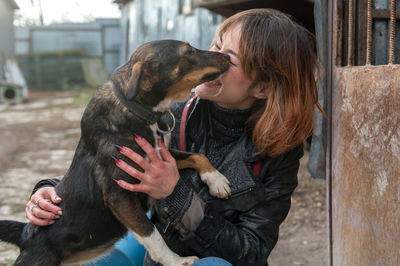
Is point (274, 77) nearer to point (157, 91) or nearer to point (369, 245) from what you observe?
point (157, 91)

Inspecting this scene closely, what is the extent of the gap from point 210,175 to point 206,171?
3cm

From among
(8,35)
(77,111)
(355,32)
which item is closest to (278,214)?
(355,32)

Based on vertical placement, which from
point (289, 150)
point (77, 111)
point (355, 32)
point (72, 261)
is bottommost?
point (77, 111)

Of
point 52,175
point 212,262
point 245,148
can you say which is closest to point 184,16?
point 52,175

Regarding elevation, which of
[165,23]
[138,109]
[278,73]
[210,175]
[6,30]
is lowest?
[210,175]

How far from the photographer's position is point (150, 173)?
2.04m

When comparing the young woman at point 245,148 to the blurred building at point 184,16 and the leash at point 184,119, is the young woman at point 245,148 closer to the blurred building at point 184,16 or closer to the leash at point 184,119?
the leash at point 184,119

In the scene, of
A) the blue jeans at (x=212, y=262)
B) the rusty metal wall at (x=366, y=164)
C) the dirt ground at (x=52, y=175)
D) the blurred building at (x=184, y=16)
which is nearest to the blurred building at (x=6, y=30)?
the blurred building at (x=184, y=16)

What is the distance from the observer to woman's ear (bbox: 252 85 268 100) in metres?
2.35

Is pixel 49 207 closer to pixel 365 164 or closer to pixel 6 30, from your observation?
pixel 365 164

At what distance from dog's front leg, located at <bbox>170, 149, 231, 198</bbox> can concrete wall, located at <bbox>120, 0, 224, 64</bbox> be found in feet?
16.8

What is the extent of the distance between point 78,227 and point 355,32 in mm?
1998

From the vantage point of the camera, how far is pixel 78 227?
7.11ft

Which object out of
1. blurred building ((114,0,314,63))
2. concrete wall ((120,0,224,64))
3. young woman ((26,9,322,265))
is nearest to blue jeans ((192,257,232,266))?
young woman ((26,9,322,265))
